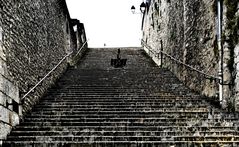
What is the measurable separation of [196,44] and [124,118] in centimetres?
421

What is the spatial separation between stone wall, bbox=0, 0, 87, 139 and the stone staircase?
1.26 ft

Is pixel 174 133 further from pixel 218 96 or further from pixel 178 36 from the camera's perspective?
pixel 178 36

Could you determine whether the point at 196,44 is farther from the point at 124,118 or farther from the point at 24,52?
the point at 24,52

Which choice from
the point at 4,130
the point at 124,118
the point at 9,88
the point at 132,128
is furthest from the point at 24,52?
the point at 132,128

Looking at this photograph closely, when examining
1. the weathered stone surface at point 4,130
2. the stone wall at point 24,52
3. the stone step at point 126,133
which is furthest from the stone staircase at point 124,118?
the stone wall at point 24,52

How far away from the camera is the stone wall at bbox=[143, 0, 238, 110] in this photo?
32.1 ft

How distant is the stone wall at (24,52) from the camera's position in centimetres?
741

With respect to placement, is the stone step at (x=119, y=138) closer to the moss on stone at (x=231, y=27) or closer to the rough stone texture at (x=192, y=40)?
the moss on stone at (x=231, y=27)

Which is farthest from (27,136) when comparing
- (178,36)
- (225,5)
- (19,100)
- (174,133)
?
(178,36)

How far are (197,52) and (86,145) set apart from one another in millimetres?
5678

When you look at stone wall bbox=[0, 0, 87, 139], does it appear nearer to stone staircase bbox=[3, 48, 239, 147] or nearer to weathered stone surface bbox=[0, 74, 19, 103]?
weathered stone surface bbox=[0, 74, 19, 103]

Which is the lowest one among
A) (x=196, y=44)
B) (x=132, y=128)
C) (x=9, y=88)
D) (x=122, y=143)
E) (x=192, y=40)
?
(x=122, y=143)

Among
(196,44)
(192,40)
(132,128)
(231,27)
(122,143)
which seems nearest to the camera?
(122,143)

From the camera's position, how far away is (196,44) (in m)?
11.4
